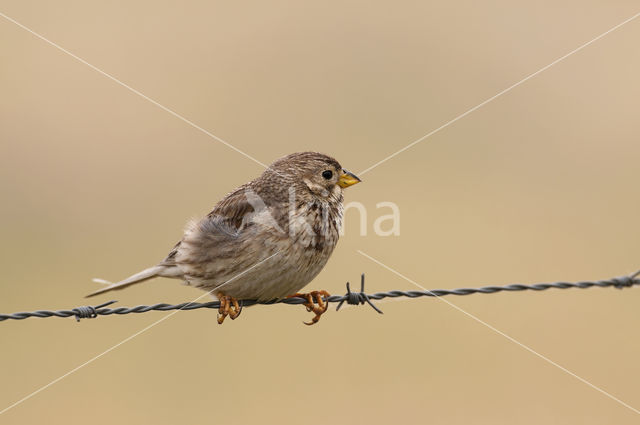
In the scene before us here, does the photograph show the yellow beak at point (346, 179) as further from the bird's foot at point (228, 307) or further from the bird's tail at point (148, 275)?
the bird's tail at point (148, 275)

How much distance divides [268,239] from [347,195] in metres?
5.73

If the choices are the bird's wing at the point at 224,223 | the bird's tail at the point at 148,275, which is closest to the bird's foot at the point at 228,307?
the bird's wing at the point at 224,223

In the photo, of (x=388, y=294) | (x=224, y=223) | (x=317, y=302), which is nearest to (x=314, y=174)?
(x=224, y=223)

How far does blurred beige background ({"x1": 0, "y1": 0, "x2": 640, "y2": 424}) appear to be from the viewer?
9.56m

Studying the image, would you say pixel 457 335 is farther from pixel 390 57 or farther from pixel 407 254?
pixel 390 57

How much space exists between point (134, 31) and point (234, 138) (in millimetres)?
5056

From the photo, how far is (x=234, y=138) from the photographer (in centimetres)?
1322

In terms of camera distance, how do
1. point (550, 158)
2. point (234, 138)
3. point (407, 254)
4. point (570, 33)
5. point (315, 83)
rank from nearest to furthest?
1. point (407, 254)
2. point (234, 138)
3. point (550, 158)
4. point (315, 83)
5. point (570, 33)

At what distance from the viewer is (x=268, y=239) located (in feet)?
19.0

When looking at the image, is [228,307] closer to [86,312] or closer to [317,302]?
[317,302]

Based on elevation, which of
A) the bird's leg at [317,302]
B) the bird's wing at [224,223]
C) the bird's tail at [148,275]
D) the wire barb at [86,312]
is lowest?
the wire barb at [86,312]

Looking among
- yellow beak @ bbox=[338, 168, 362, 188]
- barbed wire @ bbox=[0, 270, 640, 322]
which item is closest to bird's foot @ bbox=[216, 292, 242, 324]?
barbed wire @ bbox=[0, 270, 640, 322]

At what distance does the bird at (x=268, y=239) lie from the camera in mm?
5762

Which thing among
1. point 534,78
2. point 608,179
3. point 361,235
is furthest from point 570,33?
point 361,235
